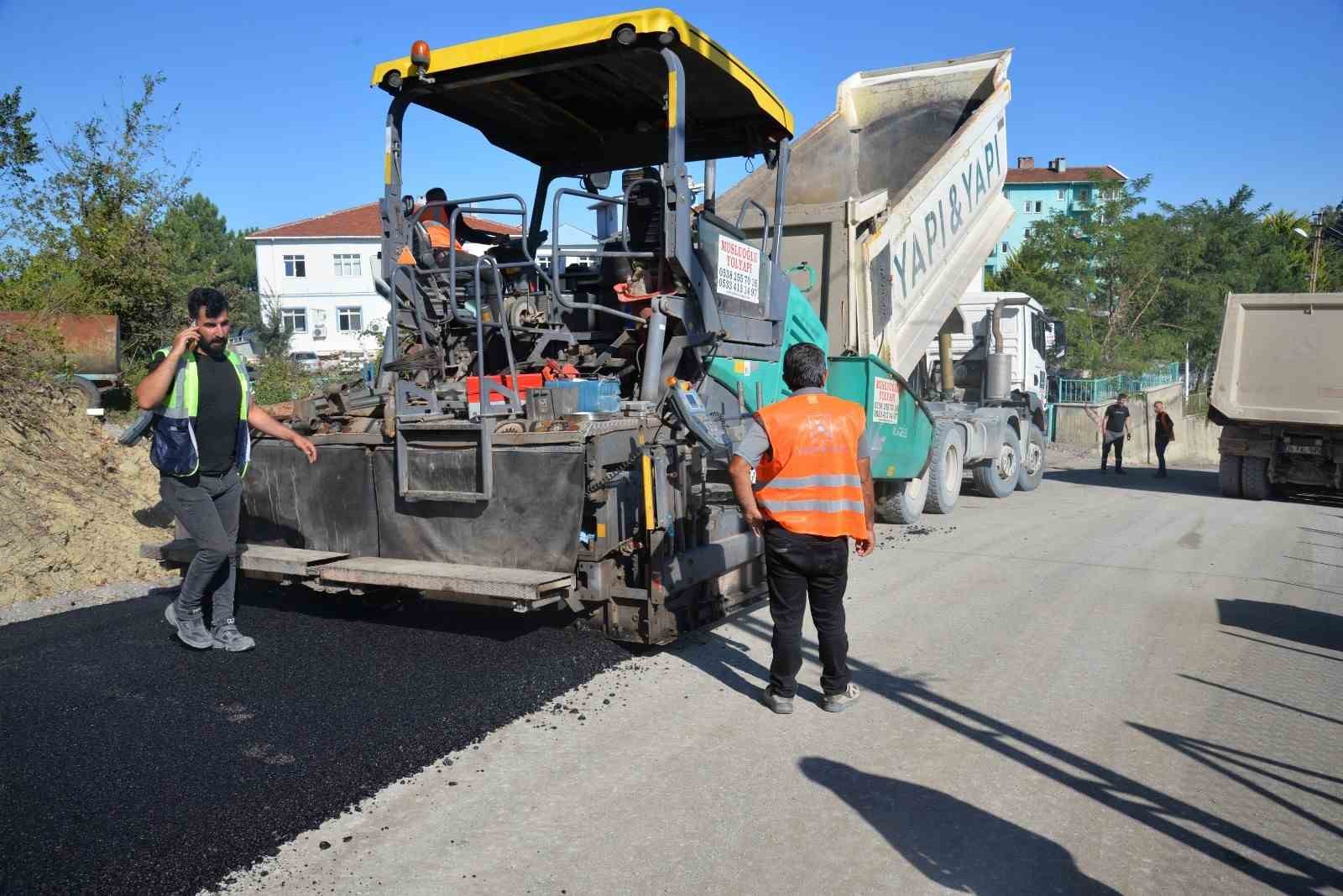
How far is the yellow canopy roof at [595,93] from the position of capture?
4.90 meters

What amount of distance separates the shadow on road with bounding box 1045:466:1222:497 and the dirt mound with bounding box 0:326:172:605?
12694 millimetres

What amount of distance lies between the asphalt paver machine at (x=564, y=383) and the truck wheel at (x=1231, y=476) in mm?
9437

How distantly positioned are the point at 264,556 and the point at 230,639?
422mm

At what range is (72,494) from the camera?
287 inches

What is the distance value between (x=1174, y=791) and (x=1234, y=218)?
4759 centimetres

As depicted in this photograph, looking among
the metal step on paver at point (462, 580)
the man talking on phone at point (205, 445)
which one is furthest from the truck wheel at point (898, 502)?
the man talking on phone at point (205, 445)

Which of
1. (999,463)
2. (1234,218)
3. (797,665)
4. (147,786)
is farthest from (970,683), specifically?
(1234,218)

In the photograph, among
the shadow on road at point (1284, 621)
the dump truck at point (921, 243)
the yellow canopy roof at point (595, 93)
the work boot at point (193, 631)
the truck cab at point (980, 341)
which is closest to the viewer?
the work boot at point (193, 631)

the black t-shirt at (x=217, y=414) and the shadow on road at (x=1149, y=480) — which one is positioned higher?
the black t-shirt at (x=217, y=414)

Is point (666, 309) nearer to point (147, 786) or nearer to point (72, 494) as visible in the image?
point (147, 786)

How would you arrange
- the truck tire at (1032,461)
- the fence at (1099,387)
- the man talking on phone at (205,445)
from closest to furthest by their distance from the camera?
the man talking on phone at (205,445)
the truck tire at (1032,461)
the fence at (1099,387)

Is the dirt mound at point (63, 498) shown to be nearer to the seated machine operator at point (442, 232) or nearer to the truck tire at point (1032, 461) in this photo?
the seated machine operator at point (442, 232)

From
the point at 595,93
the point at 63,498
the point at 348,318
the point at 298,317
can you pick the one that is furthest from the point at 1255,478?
the point at 298,317

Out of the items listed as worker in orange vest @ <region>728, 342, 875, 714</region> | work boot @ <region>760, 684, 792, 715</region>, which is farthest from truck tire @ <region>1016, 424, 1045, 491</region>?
work boot @ <region>760, 684, 792, 715</region>
